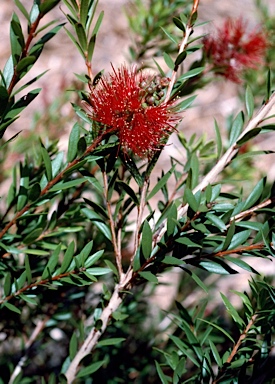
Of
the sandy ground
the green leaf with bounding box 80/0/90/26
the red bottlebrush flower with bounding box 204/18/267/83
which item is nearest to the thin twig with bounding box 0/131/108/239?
the green leaf with bounding box 80/0/90/26

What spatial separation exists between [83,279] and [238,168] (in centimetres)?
59

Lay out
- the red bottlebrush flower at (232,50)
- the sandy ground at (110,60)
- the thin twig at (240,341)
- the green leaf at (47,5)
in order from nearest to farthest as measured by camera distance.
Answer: the green leaf at (47,5) → the thin twig at (240,341) → the red bottlebrush flower at (232,50) → the sandy ground at (110,60)

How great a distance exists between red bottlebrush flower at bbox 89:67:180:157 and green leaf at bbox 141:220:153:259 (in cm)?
8

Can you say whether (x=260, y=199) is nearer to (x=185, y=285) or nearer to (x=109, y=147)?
(x=109, y=147)

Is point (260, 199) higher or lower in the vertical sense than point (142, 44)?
lower

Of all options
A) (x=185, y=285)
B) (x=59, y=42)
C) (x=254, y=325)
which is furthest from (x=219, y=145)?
(x=59, y=42)

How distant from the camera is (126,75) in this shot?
0.45 m

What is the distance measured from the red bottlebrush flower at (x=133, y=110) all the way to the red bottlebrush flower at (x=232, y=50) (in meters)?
0.33

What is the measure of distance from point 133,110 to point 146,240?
0.12 metres

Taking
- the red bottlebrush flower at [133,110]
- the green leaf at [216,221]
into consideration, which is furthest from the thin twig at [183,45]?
the green leaf at [216,221]

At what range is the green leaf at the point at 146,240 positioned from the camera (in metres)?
0.42

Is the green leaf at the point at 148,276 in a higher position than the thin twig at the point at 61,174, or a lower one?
lower

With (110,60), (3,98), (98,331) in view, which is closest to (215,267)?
(98,331)

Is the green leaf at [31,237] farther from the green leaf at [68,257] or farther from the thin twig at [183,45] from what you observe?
the thin twig at [183,45]
